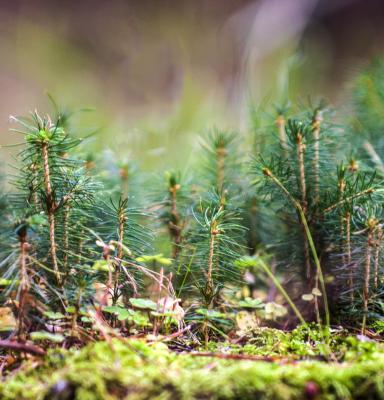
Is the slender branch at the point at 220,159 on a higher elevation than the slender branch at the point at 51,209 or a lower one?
higher

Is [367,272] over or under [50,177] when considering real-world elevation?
under

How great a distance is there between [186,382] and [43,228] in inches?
15.1

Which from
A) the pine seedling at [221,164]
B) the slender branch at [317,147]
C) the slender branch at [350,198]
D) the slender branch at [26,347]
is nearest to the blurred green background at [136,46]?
the pine seedling at [221,164]

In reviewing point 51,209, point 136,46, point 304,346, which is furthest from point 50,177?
point 136,46

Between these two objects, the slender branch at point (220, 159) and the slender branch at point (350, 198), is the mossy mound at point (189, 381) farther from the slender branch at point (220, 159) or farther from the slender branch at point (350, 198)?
the slender branch at point (220, 159)

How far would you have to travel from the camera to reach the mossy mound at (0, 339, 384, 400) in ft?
1.69

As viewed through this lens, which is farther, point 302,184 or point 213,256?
point 302,184

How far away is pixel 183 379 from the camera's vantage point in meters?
0.52

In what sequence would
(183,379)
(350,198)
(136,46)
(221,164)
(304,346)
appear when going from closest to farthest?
(183,379) → (304,346) → (350,198) → (221,164) → (136,46)

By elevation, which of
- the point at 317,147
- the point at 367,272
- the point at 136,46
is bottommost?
Result: the point at 367,272

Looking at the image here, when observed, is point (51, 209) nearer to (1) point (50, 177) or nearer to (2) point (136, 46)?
(1) point (50, 177)

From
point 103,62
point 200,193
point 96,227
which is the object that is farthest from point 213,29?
point 96,227

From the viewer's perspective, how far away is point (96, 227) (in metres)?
0.82

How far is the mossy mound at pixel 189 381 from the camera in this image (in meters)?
0.52
